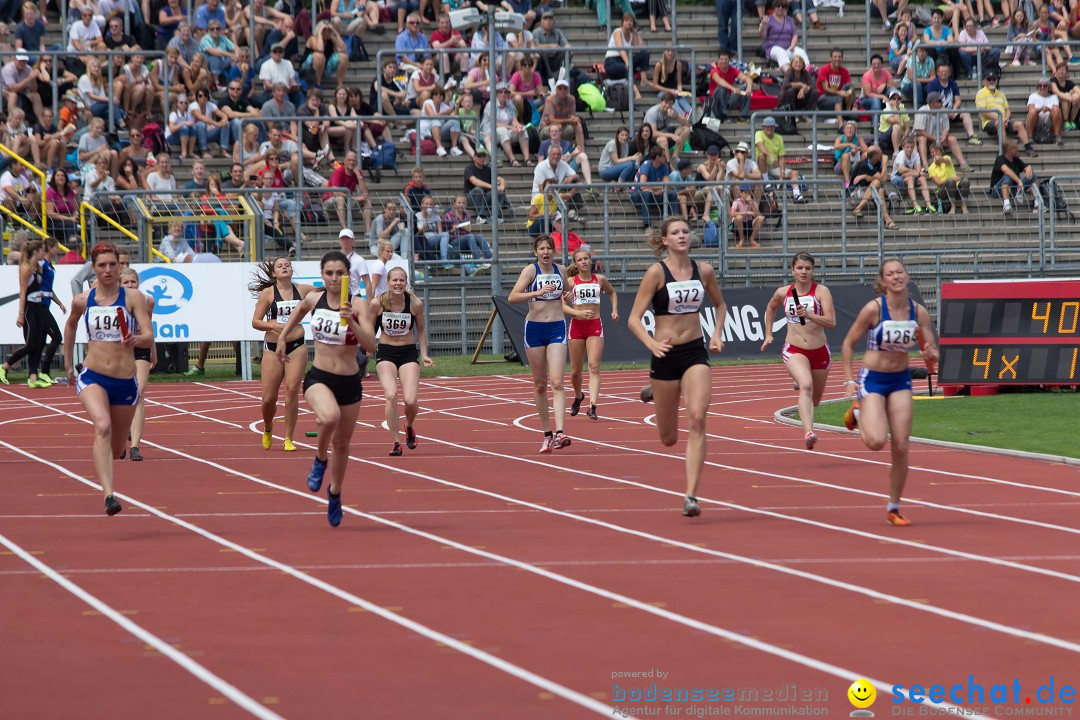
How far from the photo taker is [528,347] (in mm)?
16578

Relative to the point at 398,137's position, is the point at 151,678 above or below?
below

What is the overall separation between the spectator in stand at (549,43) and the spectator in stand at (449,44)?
61.2 inches

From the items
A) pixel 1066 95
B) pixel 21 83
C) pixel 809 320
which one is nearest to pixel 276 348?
pixel 809 320

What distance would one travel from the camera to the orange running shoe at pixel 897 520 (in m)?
10.9

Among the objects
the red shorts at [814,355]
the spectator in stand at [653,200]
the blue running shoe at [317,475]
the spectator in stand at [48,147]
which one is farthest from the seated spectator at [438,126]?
the blue running shoe at [317,475]

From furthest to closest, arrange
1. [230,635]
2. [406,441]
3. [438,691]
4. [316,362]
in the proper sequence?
[406,441]
[316,362]
[230,635]
[438,691]

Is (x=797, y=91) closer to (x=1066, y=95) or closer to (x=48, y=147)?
(x=1066, y=95)

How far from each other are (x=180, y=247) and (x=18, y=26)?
9.07 meters

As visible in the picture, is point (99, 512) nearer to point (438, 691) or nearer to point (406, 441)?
point (406, 441)

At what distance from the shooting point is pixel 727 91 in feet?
110

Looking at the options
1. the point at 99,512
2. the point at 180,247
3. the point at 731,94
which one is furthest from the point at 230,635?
the point at 731,94

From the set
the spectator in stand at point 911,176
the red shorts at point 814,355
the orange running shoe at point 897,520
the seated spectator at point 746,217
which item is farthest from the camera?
the spectator in stand at point 911,176

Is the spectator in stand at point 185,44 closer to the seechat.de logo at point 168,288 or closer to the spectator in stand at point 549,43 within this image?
the spectator in stand at point 549,43

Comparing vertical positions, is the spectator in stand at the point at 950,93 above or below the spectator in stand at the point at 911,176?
above
